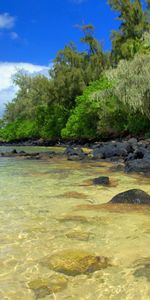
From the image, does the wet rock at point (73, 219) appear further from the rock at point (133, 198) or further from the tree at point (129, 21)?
the tree at point (129, 21)

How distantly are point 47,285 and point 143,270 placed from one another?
121 centimetres

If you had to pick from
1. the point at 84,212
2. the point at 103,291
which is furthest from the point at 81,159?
the point at 103,291

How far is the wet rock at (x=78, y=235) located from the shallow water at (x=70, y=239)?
0.03 metres

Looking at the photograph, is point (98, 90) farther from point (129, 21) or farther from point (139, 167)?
point (139, 167)

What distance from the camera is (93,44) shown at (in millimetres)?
58219

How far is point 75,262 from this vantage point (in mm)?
5004

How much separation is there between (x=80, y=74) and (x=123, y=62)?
97.3 feet

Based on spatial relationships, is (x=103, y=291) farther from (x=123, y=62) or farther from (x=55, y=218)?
(x=123, y=62)

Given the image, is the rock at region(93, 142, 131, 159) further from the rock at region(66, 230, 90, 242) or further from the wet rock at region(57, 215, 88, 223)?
the rock at region(66, 230, 90, 242)

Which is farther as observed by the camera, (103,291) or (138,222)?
(138,222)

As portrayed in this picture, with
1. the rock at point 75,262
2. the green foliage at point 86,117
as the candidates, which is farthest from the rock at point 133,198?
the green foliage at point 86,117

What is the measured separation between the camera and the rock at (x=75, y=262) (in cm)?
475

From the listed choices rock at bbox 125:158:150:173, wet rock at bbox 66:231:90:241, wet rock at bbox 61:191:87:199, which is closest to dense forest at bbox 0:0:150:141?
rock at bbox 125:158:150:173

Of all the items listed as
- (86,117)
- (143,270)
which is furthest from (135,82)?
(143,270)
